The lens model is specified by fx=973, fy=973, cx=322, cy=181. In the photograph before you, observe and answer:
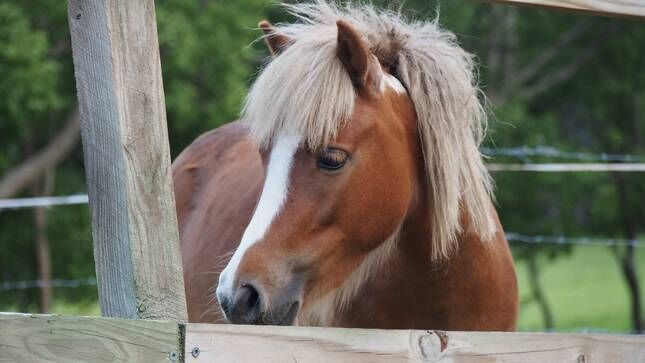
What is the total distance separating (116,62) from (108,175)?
217 millimetres

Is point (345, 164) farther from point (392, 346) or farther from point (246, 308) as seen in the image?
point (392, 346)

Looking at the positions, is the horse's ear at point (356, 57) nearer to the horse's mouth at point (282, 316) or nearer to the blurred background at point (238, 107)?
the horse's mouth at point (282, 316)

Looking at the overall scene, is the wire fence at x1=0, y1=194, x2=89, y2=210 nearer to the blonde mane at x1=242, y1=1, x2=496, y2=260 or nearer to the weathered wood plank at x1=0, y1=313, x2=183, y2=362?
the blonde mane at x1=242, y1=1, x2=496, y2=260

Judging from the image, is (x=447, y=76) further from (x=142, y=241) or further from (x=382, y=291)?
(x=142, y=241)

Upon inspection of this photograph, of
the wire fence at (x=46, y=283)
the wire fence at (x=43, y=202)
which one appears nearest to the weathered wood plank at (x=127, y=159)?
the wire fence at (x=43, y=202)

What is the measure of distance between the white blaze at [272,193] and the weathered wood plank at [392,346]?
0.47m

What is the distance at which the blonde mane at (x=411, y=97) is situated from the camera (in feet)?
8.25

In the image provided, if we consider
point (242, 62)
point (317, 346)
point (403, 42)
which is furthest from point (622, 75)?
point (317, 346)

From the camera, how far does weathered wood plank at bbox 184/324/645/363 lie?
1781mm

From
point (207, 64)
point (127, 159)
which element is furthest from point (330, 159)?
point (207, 64)

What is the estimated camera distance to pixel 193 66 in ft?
34.4

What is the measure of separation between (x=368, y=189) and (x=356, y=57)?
36cm

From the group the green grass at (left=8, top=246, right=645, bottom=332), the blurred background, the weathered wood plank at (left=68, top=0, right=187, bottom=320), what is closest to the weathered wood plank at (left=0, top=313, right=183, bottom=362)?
the weathered wood plank at (left=68, top=0, right=187, bottom=320)

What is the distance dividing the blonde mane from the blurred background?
503 cm
